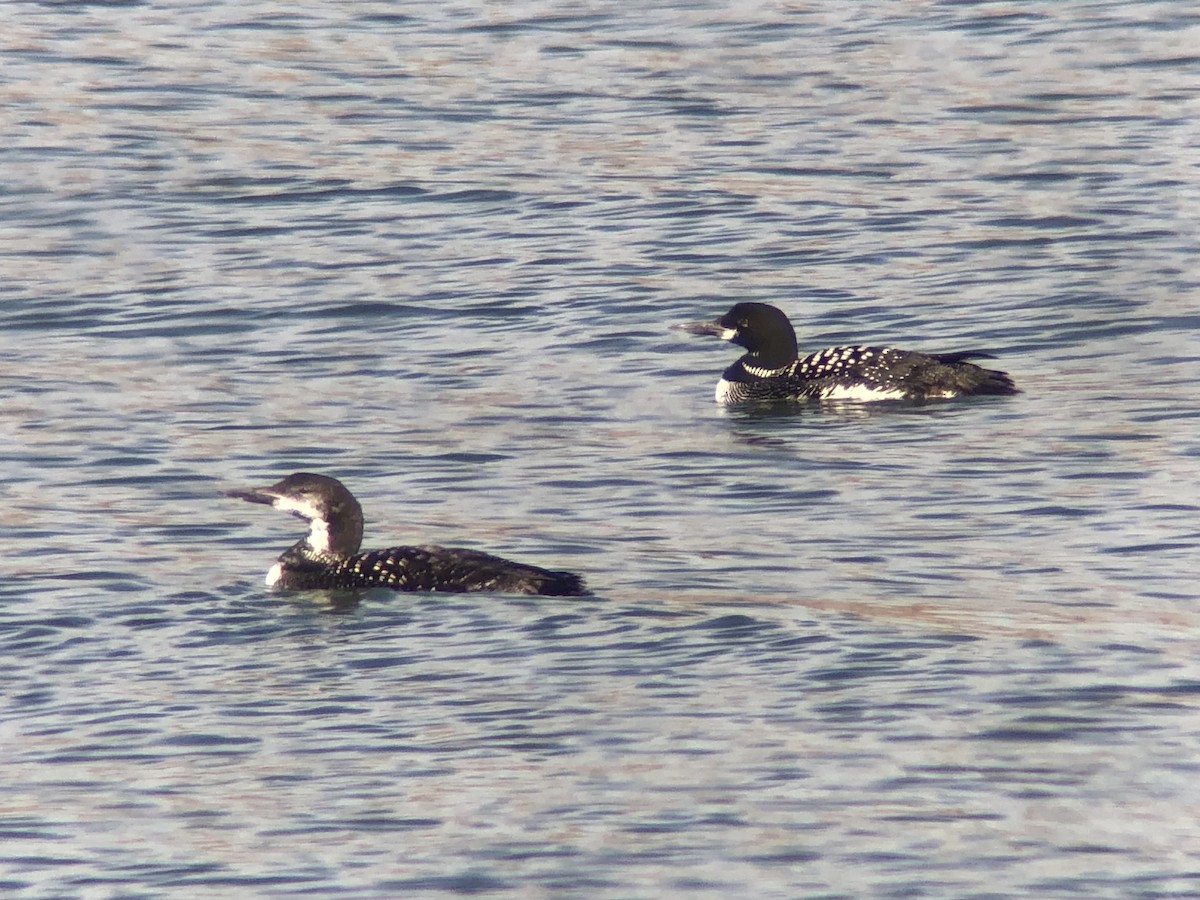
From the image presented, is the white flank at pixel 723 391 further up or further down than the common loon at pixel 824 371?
further down

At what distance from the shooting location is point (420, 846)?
782 centimetres

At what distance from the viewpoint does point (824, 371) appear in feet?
49.5

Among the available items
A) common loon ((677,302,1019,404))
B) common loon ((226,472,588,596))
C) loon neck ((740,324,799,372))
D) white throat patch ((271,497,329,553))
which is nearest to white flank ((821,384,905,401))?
common loon ((677,302,1019,404))

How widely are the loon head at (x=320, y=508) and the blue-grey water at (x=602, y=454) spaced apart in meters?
0.33

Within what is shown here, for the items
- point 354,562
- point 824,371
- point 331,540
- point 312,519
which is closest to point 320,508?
point 312,519

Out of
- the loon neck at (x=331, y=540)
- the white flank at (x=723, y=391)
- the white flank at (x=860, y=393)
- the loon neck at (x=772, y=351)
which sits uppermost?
the loon neck at (x=772, y=351)

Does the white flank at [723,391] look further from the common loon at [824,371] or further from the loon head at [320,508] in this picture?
the loon head at [320,508]

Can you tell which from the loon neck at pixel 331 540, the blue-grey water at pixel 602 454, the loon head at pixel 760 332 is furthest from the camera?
the loon head at pixel 760 332

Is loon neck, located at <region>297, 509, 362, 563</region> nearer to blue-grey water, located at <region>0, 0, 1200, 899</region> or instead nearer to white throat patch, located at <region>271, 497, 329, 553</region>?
white throat patch, located at <region>271, 497, 329, 553</region>

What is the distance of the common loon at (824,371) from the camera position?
14.4 meters

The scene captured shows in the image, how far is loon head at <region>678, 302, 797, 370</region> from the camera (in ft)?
50.7

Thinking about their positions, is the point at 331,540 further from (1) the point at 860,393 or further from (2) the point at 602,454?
(1) the point at 860,393

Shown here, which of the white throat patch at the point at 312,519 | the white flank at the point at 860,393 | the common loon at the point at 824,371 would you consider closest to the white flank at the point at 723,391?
the common loon at the point at 824,371

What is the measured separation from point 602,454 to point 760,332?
258 centimetres
